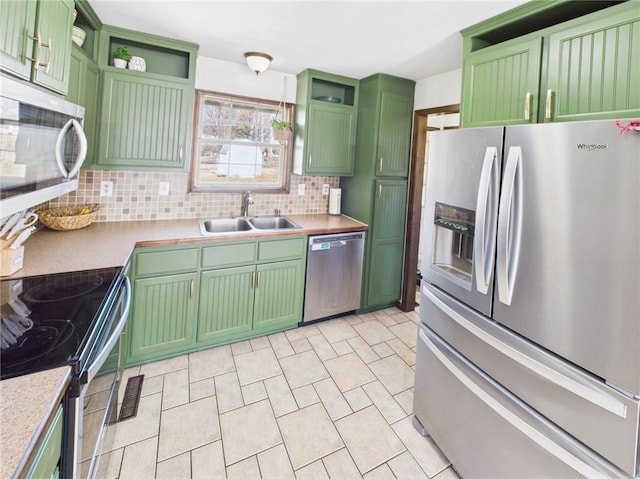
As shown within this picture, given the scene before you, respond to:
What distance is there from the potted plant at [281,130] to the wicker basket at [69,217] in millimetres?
1632

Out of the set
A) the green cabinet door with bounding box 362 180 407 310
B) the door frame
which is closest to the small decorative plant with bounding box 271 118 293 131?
the green cabinet door with bounding box 362 180 407 310

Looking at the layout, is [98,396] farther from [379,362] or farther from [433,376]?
[379,362]

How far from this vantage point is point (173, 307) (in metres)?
2.43

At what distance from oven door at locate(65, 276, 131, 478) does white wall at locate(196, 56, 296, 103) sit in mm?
2231

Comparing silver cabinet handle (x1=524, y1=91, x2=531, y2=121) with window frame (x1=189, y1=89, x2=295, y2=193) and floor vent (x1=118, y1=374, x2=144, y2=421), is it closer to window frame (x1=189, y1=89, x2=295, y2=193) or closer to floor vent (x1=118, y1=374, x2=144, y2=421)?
window frame (x1=189, y1=89, x2=295, y2=193)

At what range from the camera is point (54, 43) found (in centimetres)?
146

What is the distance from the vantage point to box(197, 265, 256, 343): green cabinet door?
2559 millimetres

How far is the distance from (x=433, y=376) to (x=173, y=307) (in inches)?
73.4

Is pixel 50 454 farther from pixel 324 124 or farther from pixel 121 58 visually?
pixel 324 124

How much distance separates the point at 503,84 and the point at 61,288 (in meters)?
2.44

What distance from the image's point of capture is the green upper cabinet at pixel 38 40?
3.72 ft

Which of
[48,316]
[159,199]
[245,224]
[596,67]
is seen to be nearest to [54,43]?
[48,316]

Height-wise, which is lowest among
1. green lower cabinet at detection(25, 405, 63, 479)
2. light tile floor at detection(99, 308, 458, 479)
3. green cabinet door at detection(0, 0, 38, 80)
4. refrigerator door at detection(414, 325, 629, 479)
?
light tile floor at detection(99, 308, 458, 479)

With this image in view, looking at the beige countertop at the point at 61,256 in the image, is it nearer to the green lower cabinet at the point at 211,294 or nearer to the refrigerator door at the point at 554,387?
the green lower cabinet at the point at 211,294
